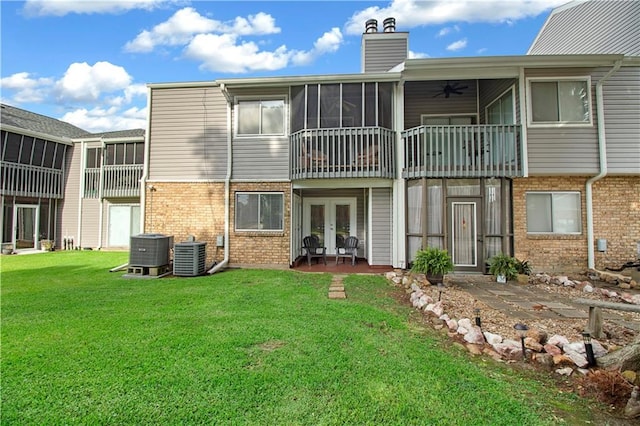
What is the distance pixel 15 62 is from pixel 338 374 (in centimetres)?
1038

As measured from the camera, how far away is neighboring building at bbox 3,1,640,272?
798cm

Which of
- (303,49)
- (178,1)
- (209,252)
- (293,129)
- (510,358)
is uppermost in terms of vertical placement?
(303,49)

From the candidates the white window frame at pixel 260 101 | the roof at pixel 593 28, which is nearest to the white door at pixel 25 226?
the white window frame at pixel 260 101

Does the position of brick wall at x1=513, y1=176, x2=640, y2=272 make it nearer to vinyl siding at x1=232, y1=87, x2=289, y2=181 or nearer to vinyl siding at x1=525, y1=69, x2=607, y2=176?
vinyl siding at x1=525, y1=69, x2=607, y2=176

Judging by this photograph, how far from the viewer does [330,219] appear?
11.2 meters

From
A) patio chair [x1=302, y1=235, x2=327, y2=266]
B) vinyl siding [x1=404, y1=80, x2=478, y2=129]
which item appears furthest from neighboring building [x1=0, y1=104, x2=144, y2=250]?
vinyl siding [x1=404, y1=80, x2=478, y2=129]

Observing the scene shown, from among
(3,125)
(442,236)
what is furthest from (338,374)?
(3,125)

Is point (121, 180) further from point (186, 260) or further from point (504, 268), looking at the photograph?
point (504, 268)

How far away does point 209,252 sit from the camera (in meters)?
9.08

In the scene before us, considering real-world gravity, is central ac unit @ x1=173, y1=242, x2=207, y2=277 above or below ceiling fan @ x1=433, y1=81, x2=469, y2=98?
below

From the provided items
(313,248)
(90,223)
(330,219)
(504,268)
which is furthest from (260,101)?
(90,223)

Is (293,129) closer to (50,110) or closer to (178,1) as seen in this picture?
(178,1)

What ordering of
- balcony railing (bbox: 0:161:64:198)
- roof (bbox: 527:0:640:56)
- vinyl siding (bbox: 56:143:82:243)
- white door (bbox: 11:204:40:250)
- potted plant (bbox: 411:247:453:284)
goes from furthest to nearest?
vinyl siding (bbox: 56:143:82:243) → white door (bbox: 11:204:40:250) → balcony railing (bbox: 0:161:64:198) → roof (bbox: 527:0:640:56) → potted plant (bbox: 411:247:453:284)

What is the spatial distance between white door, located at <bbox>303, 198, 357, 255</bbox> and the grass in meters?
5.80
